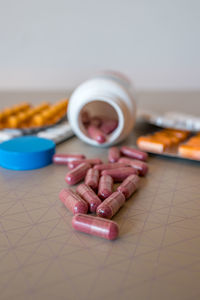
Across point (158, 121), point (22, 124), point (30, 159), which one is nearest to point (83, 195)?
point (30, 159)

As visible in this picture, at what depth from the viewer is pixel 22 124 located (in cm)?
221

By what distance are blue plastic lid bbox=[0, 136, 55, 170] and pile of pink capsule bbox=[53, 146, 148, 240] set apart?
0.22ft

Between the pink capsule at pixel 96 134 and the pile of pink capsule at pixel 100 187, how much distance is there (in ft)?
0.26

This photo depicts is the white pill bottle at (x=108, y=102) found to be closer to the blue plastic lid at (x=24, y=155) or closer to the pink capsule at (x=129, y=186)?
the blue plastic lid at (x=24, y=155)

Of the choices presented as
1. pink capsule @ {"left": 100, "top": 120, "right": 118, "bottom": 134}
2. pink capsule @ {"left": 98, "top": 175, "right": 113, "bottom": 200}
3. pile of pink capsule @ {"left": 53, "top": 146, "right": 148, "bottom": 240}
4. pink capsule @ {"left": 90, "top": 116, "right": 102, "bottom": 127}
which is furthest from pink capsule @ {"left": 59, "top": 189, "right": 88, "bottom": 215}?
pink capsule @ {"left": 90, "top": 116, "right": 102, "bottom": 127}

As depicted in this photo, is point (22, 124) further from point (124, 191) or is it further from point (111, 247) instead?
point (111, 247)

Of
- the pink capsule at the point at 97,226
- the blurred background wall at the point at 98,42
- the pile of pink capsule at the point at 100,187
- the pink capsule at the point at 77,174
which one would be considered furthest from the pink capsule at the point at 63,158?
the blurred background wall at the point at 98,42

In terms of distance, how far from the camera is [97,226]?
1043 millimetres

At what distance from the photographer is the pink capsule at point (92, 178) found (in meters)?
1.38

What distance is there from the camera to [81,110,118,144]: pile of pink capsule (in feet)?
6.34

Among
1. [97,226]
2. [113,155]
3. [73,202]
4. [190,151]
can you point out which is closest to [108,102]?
[113,155]

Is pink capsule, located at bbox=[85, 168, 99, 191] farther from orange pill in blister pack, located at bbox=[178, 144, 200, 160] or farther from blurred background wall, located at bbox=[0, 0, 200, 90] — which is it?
blurred background wall, located at bbox=[0, 0, 200, 90]

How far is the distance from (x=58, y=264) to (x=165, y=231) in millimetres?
Result: 376

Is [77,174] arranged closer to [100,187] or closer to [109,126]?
[100,187]
